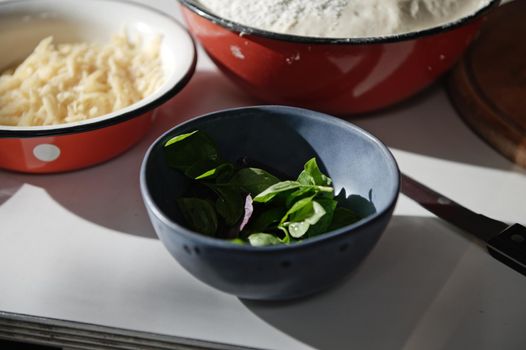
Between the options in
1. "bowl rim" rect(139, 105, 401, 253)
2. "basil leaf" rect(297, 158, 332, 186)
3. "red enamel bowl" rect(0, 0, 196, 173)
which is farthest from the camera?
"red enamel bowl" rect(0, 0, 196, 173)

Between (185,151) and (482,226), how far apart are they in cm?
32

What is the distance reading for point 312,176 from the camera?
2.18 ft

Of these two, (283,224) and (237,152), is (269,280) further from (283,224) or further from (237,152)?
(237,152)

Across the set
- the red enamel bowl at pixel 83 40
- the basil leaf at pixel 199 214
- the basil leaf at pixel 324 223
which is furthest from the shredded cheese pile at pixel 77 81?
the basil leaf at pixel 324 223

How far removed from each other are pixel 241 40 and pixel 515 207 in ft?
1.20

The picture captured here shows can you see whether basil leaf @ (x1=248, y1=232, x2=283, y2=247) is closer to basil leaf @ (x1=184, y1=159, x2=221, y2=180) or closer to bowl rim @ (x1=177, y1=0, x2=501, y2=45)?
basil leaf @ (x1=184, y1=159, x2=221, y2=180)

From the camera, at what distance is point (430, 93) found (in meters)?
0.99

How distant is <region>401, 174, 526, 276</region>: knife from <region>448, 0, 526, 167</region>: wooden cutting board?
14 cm

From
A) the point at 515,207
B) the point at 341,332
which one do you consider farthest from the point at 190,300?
the point at 515,207

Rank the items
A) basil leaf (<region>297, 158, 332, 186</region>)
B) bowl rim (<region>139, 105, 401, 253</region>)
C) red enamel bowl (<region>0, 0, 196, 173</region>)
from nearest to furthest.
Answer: bowl rim (<region>139, 105, 401, 253</region>)
basil leaf (<region>297, 158, 332, 186</region>)
red enamel bowl (<region>0, 0, 196, 173</region>)

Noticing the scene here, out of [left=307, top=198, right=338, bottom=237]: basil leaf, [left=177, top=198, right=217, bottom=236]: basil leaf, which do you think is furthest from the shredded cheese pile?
[left=307, top=198, right=338, bottom=237]: basil leaf

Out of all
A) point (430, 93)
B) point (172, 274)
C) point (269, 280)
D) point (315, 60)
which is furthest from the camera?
point (430, 93)

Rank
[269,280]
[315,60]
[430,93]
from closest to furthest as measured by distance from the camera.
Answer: [269,280], [315,60], [430,93]

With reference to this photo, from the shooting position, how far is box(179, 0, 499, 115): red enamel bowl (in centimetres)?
79
